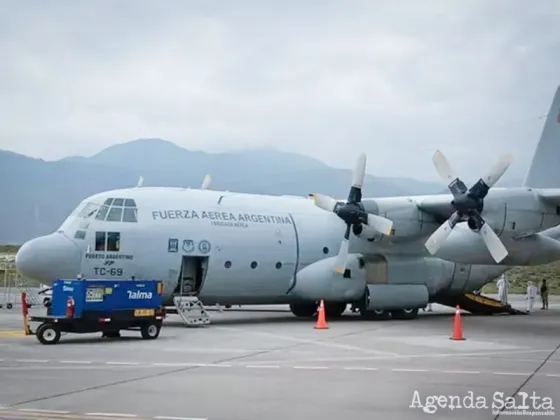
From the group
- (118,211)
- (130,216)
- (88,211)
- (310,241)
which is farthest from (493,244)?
(88,211)

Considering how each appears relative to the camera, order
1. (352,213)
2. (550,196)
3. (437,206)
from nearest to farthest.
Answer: (352,213) < (550,196) < (437,206)

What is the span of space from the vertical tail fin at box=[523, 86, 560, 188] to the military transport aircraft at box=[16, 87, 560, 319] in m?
0.03

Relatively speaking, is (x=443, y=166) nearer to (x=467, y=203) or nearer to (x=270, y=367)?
(x=467, y=203)

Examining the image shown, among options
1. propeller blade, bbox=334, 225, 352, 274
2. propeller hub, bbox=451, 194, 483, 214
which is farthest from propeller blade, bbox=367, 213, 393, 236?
propeller hub, bbox=451, 194, 483, 214

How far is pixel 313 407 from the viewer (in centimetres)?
820

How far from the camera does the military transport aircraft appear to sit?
19578 mm

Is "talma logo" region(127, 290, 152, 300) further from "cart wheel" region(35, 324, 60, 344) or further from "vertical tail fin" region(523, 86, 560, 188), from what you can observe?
"vertical tail fin" region(523, 86, 560, 188)

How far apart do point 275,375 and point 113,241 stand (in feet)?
32.4

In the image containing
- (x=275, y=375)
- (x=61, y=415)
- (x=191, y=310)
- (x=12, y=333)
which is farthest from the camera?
(x=191, y=310)

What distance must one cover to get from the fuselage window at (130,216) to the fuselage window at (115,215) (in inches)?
5.3

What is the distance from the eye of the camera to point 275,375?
35.2 feet

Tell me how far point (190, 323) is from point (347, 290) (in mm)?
5349

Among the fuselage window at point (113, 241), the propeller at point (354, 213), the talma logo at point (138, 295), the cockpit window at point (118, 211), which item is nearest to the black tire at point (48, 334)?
the talma logo at point (138, 295)

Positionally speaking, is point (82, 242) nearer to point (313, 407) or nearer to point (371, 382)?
point (371, 382)
